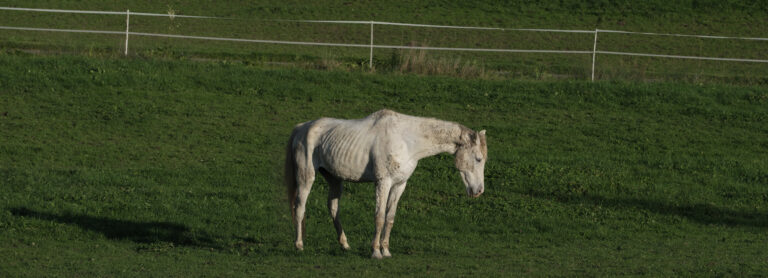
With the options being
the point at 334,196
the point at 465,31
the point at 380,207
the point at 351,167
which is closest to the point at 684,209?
the point at 380,207

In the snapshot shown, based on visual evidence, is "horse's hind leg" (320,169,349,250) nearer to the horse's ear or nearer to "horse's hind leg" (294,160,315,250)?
"horse's hind leg" (294,160,315,250)

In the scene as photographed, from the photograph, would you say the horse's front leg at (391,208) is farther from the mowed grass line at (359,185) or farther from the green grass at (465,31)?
the green grass at (465,31)

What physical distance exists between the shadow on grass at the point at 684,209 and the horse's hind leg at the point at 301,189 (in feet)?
19.1

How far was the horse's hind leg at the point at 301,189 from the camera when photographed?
11.6m

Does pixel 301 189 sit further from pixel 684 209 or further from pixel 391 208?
pixel 684 209

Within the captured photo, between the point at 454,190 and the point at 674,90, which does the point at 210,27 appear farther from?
the point at 454,190

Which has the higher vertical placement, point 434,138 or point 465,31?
point 465,31

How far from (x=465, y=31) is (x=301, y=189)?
96.9 ft

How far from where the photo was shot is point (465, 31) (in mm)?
40500

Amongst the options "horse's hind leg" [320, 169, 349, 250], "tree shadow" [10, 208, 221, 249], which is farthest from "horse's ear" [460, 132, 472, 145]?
"tree shadow" [10, 208, 221, 249]

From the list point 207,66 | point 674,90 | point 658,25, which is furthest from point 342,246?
point 658,25

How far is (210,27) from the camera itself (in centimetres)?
4031

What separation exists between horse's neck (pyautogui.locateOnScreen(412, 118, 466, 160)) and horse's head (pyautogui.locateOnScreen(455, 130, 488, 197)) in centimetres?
10

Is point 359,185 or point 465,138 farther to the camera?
point 359,185
